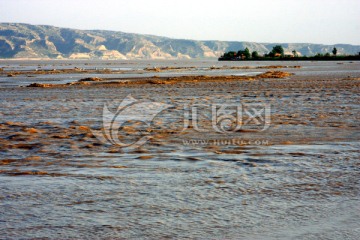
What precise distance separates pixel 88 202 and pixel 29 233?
1.21 m

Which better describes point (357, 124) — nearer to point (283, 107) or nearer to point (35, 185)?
point (283, 107)

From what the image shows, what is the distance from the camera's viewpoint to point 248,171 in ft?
26.6

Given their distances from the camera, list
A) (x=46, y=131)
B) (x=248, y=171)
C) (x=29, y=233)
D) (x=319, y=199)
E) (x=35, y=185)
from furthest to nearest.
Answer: (x=46, y=131)
(x=248, y=171)
(x=35, y=185)
(x=319, y=199)
(x=29, y=233)

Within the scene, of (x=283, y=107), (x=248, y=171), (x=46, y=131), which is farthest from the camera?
(x=283, y=107)

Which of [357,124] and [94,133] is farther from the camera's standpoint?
[357,124]

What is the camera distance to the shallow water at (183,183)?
17.9 feet

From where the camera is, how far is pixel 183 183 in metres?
7.39

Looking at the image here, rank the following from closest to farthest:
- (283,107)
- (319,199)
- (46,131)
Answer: (319,199) → (46,131) → (283,107)

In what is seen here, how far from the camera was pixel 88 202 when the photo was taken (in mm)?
6441

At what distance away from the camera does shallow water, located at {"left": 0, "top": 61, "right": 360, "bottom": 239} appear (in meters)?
5.45

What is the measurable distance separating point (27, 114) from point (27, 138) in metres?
5.81

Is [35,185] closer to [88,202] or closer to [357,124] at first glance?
[88,202]

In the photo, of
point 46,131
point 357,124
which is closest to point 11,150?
point 46,131

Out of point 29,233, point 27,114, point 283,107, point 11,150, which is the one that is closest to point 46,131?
point 11,150
